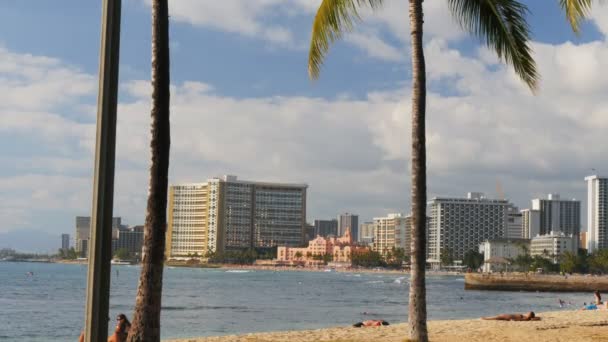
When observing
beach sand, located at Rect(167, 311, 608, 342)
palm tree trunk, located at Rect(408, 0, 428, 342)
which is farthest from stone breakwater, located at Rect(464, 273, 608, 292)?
palm tree trunk, located at Rect(408, 0, 428, 342)

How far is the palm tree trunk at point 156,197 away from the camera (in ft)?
28.2

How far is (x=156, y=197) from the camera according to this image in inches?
343

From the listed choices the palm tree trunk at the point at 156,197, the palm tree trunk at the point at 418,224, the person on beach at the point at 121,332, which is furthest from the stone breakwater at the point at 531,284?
the palm tree trunk at the point at 156,197

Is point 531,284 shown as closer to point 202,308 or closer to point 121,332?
point 202,308

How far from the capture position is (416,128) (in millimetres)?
12336

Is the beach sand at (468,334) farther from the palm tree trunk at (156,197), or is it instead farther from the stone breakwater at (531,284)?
the stone breakwater at (531,284)

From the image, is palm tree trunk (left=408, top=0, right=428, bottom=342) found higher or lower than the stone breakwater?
higher

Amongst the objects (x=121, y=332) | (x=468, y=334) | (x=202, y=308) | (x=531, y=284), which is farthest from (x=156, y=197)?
(x=531, y=284)

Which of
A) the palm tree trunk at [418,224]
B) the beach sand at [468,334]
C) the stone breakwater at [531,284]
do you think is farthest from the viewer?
the stone breakwater at [531,284]

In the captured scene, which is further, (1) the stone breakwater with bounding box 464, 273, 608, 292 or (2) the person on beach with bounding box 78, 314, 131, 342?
(1) the stone breakwater with bounding box 464, 273, 608, 292

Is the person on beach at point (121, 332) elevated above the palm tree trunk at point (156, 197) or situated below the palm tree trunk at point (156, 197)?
below

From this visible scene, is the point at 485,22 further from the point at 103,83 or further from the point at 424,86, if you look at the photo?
the point at 103,83

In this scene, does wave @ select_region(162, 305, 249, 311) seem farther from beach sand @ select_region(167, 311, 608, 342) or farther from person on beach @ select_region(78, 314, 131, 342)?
person on beach @ select_region(78, 314, 131, 342)

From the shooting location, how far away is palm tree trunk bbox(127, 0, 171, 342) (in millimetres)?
8594
